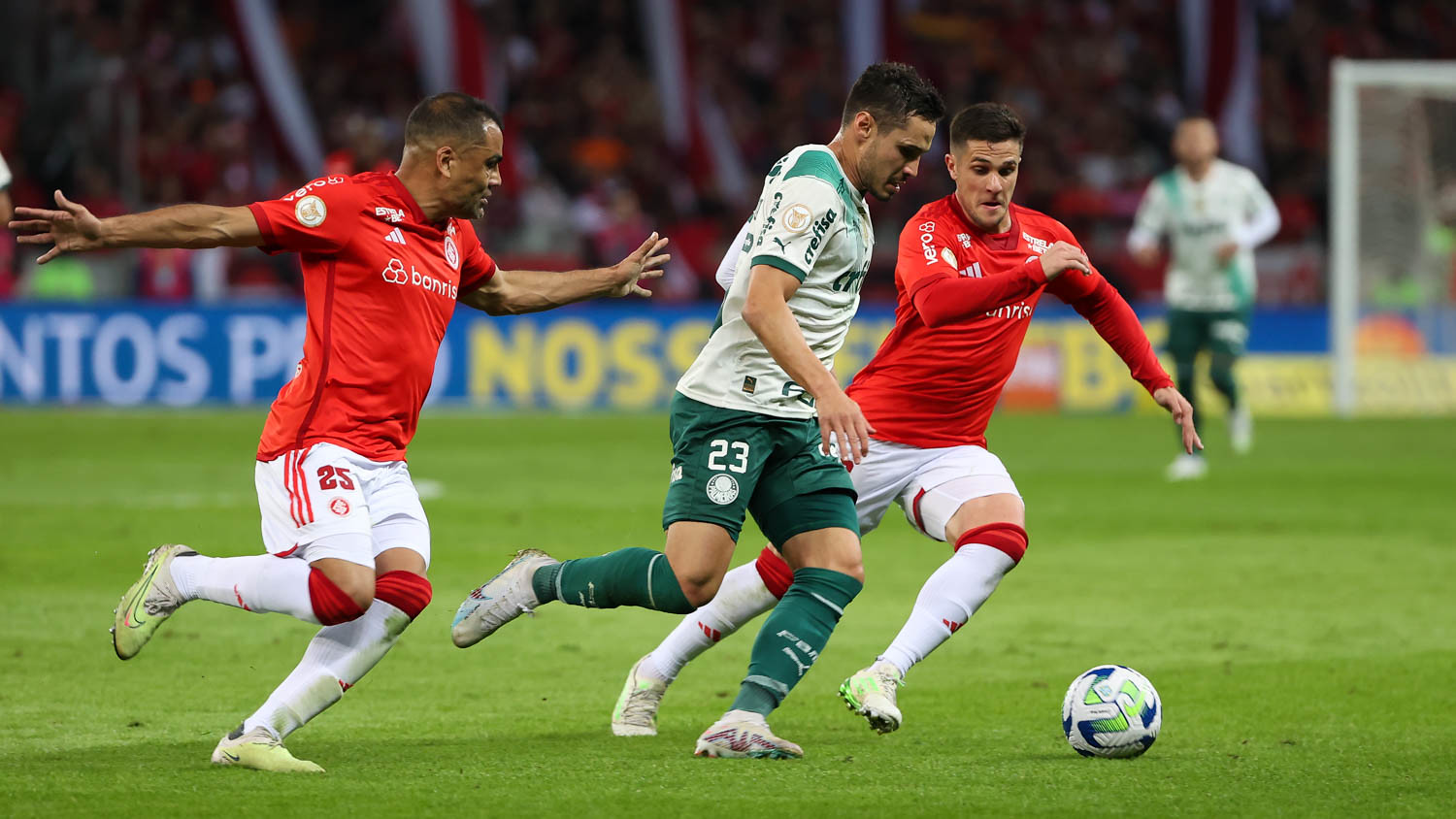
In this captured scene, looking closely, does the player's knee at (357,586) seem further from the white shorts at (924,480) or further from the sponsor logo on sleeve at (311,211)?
the white shorts at (924,480)

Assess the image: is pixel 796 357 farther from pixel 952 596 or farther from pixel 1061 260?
pixel 952 596

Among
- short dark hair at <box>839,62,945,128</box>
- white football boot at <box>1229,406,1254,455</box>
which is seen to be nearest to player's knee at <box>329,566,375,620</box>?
short dark hair at <box>839,62,945,128</box>

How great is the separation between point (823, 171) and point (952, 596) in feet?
4.85

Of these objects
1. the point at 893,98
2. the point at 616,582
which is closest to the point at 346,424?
the point at 616,582

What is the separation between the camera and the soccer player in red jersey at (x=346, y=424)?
530 cm

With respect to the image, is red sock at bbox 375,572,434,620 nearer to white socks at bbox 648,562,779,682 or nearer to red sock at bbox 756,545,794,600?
white socks at bbox 648,562,779,682

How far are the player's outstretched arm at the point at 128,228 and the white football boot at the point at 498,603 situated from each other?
4.52ft

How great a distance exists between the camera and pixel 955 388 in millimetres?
6629

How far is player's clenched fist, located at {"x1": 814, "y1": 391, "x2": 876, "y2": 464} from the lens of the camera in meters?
5.09

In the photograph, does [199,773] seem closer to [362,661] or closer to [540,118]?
[362,661]

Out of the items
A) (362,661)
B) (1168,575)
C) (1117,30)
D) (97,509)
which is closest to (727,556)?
(362,661)

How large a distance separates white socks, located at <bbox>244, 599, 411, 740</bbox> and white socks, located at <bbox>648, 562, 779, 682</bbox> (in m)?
1.08

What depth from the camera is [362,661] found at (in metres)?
5.41

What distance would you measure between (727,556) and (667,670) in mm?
726
